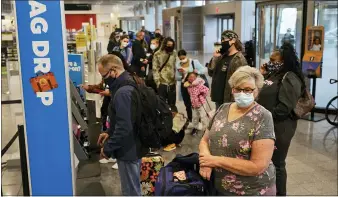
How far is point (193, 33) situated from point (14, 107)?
15.4 m

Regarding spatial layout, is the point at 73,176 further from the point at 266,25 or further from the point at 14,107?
the point at 266,25

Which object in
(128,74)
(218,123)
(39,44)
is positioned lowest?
(218,123)

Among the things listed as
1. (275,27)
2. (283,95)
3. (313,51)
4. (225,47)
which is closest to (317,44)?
(313,51)

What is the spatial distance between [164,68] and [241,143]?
4.16 metres

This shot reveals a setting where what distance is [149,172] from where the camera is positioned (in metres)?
3.76

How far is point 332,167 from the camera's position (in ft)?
15.7

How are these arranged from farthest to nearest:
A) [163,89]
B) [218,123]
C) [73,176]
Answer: [163,89] < [73,176] < [218,123]

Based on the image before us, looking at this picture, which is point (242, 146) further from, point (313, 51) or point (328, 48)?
point (328, 48)

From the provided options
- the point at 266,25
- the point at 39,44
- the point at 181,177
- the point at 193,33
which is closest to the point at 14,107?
the point at 266,25

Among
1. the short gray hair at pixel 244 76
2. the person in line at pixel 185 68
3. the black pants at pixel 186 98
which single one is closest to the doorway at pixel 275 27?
the person in line at pixel 185 68

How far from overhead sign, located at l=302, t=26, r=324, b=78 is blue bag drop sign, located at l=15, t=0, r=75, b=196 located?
17.2 ft

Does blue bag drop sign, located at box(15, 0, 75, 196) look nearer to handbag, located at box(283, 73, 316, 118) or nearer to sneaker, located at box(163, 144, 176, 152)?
handbag, located at box(283, 73, 316, 118)

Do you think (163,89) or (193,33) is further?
(193,33)

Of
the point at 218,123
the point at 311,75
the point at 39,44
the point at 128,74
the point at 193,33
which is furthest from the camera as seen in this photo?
the point at 193,33
